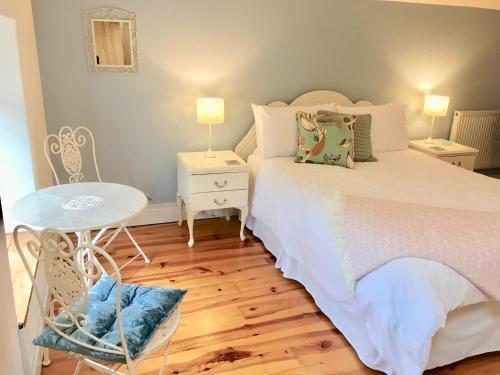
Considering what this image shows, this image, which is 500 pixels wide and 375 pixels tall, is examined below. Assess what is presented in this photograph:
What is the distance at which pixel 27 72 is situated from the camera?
2420mm

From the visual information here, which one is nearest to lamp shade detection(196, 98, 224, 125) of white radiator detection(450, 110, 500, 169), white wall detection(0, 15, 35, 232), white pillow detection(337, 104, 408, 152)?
white pillow detection(337, 104, 408, 152)

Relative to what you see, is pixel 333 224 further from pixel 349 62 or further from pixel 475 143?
pixel 475 143

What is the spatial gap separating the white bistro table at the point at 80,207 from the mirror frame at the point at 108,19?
1.17m

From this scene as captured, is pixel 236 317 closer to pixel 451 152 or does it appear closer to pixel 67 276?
pixel 67 276

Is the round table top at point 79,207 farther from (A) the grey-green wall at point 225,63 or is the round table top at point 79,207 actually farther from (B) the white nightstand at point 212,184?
(A) the grey-green wall at point 225,63

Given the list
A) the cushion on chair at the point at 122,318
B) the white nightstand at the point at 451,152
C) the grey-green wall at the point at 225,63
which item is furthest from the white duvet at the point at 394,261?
the cushion on chair at the point at 122,318

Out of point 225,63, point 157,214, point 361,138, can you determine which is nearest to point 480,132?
point 361,138

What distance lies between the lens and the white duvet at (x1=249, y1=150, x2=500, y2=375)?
172 cm

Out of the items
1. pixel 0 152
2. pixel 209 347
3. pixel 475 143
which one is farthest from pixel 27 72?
pixel 475 143

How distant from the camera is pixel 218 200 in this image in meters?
3.07

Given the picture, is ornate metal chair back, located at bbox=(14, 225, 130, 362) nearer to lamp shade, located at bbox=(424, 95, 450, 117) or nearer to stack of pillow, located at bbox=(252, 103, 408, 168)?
stack of pillow, located at bbox=(252, 103, 408, 168)

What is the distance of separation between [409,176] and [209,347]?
1.79 metres

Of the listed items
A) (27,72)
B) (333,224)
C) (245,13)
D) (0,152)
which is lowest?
(333,224)

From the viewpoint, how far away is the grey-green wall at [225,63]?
2.99 metres
